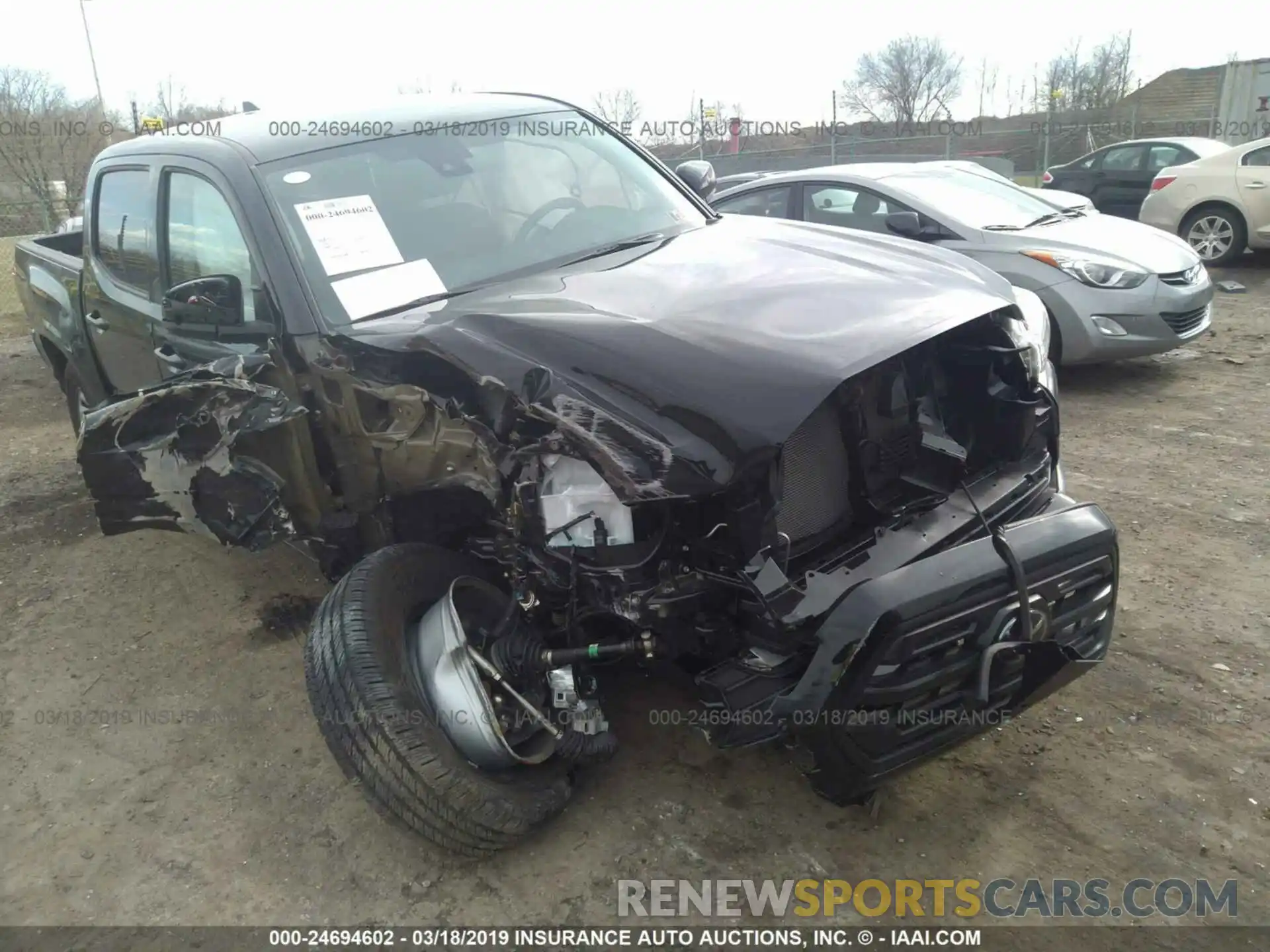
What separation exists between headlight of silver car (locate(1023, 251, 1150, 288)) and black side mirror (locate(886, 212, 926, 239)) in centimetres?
84

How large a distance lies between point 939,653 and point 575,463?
3.14 ft

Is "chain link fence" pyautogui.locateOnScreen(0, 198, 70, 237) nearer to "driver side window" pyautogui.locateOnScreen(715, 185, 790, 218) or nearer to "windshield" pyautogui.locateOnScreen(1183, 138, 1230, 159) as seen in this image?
"driver side window" pyautogui.locateOnScreen(715, 185, 790, 218)

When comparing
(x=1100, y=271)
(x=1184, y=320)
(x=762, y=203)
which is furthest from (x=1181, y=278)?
(x=762, y=203)

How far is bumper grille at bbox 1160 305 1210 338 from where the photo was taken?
230 inches

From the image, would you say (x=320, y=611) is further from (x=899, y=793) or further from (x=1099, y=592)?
(x=1099, y=592)

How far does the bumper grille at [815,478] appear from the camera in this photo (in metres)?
2.29

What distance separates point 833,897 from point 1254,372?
572cm

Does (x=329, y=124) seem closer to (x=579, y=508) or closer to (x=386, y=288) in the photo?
(x=386, y=288)

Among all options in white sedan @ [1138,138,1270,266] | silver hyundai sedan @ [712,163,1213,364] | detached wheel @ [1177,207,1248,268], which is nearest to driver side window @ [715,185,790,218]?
silver hyundai sedan @ [712,163,1213,364]

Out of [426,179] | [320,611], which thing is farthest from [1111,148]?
[320,611]

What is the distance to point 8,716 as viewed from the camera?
3303mm

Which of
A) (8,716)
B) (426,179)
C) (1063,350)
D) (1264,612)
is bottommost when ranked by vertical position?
(8,716)

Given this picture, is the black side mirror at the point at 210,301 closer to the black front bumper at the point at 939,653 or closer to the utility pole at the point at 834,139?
the black front bumper at the point at 939,653

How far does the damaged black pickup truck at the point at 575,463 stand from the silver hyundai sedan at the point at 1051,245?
3.12 m
